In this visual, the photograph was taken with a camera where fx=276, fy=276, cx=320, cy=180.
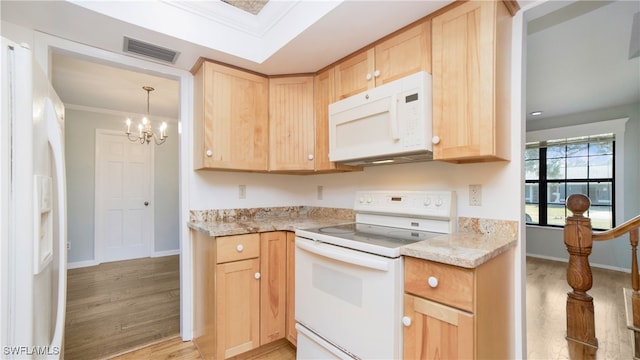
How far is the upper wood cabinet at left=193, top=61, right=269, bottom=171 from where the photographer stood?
2059 mm

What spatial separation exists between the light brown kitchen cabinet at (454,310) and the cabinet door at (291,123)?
4.37ft

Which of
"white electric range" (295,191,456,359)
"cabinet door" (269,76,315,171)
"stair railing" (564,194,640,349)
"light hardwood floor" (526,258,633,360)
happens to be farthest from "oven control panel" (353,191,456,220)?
"light hardwood floor" (526,258,633,360)

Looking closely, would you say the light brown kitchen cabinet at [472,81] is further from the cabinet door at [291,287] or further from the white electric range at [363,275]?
the cabinet door at [291,287]

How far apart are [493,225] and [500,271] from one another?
0.31m

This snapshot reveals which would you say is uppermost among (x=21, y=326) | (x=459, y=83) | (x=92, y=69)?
(x=92, y=69)

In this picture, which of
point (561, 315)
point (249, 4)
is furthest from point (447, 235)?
point (561, 315)

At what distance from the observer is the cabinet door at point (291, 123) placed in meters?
2.31

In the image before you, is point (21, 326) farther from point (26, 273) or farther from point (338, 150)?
point (338, 150)

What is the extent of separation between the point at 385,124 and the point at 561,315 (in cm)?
264

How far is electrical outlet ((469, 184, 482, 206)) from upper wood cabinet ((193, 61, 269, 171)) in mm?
1538

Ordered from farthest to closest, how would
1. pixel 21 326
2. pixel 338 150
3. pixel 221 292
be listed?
1. pixel 338 150
2. pixel 221 292
3. pixel 21 326

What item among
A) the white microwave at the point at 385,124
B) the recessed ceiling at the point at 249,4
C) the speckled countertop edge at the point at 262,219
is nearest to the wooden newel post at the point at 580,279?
the white microwave at the point at 385,124

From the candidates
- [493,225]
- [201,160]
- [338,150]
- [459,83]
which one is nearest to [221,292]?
[201,160]

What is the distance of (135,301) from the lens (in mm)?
2877
